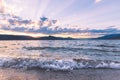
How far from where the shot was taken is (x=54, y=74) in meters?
12.7

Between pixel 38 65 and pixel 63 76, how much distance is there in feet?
12.4

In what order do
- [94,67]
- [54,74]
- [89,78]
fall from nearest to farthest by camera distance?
[89,78]
[54,74]
[94,67]

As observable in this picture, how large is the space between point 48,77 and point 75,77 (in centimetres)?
144

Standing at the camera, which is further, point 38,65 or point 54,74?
point 38,65

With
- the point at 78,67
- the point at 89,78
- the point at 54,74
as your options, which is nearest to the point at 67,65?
the point at 78,67

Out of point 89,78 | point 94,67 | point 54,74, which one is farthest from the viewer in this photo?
point 94,67

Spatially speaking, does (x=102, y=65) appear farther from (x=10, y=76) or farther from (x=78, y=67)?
(x=10, y=76)

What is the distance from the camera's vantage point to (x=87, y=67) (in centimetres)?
1522

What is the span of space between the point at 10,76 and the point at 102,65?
6.71 meters

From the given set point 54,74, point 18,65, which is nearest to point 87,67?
point 54,74

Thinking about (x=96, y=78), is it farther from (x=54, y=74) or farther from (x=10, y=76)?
(x=10, y=76)

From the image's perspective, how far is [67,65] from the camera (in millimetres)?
15414

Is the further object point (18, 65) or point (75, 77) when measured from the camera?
point (18, 65)

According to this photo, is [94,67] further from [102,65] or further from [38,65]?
[38,65]
